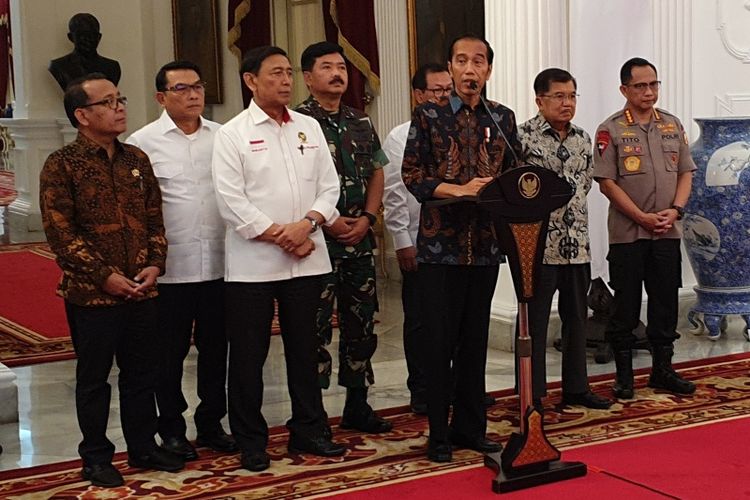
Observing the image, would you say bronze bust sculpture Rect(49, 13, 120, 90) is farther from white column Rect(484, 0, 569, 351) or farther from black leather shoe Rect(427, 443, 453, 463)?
black leather shoe Rect(427, 443, 453, 463)

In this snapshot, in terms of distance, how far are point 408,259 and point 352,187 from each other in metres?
0.58

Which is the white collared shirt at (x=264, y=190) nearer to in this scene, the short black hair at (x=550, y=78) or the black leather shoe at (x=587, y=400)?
the short black hair at (x=550, y=78)

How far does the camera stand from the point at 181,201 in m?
4.85

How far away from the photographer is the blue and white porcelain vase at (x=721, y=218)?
6996 millimetres

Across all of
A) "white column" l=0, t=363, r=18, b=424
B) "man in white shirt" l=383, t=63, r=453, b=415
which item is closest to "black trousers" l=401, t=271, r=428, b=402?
"man in white shirt" l=383, t=63, r=453, b=415

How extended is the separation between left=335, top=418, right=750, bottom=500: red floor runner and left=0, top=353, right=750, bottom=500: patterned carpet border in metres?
0.11

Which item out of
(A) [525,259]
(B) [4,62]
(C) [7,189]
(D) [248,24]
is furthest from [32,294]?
(B) [4,62]

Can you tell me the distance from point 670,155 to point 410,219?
4.41ft

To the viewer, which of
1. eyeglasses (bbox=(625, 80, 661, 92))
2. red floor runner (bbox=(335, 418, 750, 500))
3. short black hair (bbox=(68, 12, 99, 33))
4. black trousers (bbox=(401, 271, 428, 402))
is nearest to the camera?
red floor runner (bbox=(335, 418, 750, 500))

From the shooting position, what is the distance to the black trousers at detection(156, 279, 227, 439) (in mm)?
4887

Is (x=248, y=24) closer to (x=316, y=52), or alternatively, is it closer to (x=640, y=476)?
(x=316, y=52)

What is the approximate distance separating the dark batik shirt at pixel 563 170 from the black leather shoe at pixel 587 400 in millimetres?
646

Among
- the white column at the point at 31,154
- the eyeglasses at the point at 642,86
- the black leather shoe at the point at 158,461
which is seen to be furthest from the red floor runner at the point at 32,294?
the eyeglasses at the point at 642,86

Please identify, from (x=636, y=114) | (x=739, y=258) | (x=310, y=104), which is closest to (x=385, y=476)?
(x=310, y=104)
